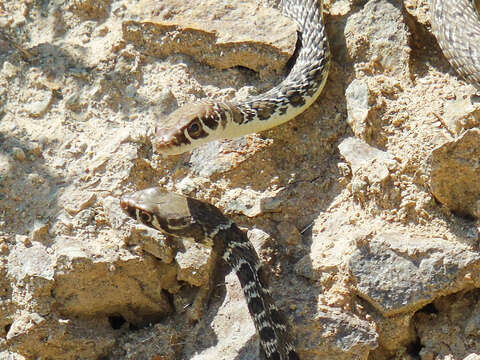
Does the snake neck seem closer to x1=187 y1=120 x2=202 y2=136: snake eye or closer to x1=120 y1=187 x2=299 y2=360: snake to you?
x1=120 y1=187 x2=299 y2=360: snake

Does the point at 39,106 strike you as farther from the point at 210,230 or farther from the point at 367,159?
the point at 367,159

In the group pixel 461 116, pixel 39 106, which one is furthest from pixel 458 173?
pixel 39 106

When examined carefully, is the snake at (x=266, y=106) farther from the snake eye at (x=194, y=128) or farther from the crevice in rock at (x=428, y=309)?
the crevice in rock at (x=428, y=309)

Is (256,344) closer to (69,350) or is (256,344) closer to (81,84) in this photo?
(69,350)

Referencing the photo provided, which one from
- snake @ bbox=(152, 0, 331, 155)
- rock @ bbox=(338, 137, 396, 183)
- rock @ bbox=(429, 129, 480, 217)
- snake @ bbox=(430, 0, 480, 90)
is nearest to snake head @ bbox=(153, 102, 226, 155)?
snake @ bbox=(152, 0, 331, 155)

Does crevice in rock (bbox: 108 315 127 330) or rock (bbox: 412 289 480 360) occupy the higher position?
rock (bbox: 412 289 480 360)

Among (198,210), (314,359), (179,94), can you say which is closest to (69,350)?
(198,210)
